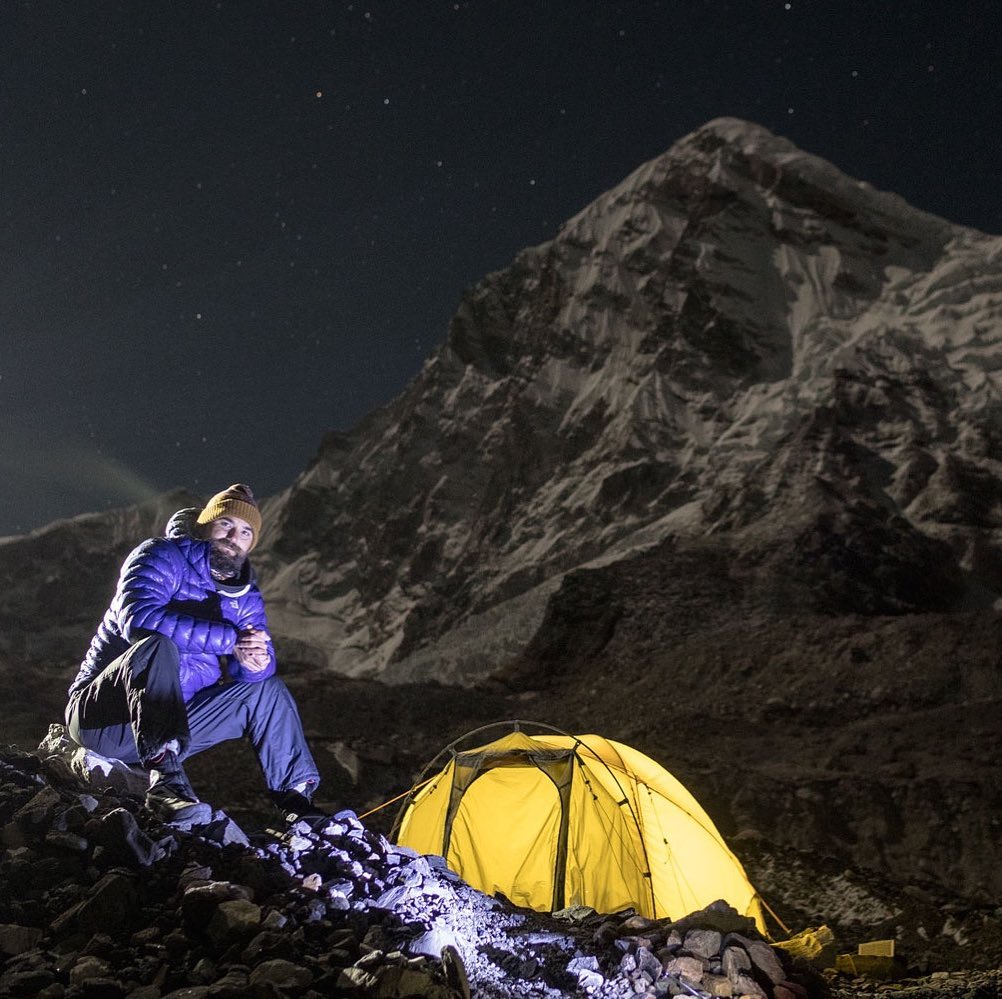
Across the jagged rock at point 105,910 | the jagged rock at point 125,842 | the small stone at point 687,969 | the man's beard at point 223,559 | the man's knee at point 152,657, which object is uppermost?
the man's beard at point 223,559

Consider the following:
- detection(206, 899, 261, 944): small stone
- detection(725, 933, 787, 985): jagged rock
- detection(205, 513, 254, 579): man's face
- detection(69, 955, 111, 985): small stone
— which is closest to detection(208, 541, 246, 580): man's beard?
detection(205, 513, 254, 579): man's face

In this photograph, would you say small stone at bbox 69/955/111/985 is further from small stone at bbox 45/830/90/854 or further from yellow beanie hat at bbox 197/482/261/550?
yellow beanie hat at bbox 197/482/261/550

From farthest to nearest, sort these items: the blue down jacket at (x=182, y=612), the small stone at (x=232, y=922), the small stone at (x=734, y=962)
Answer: the blue down jacket at (x=182, y=612), the small stone at (x=734, y=962), the small stone at (x=232, y=922)

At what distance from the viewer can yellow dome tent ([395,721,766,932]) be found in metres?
7.81

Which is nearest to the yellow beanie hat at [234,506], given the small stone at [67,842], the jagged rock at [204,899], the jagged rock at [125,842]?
the jagged rock at [125,842]

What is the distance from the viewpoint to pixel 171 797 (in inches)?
186

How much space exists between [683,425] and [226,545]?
191 ft

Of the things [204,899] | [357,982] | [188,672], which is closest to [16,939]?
[204,899]

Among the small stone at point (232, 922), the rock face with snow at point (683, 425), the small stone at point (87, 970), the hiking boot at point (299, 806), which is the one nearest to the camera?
the small stone at point (87, 970)

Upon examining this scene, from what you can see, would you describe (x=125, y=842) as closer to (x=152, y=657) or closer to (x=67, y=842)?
(x=67, y=842)

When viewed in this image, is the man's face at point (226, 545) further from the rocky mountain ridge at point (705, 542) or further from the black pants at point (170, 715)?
the rocky mountain ridge at point (705, 542)

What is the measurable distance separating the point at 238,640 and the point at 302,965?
2078mm

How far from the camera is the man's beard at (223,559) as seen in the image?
17.8ft

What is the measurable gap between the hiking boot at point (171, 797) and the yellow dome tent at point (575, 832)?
Answer: 3749 mm
